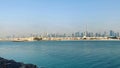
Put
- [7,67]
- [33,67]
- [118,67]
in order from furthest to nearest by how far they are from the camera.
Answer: [118,67] → [33,67] → [7,67]

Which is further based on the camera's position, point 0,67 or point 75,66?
point 75,66

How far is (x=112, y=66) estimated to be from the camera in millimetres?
42219

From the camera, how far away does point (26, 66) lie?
104ft

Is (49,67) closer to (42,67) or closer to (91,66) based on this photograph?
(42,67)

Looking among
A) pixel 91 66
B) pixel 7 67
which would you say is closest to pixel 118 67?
pixel 91 66

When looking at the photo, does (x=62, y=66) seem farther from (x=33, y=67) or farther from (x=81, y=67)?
(x=33, y=67)

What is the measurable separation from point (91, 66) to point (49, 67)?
7.06 meters

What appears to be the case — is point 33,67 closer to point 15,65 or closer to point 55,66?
point 15,65

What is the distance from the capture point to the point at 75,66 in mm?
42844

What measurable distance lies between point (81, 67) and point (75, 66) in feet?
4.79

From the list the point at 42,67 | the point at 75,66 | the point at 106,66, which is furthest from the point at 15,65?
the point at 106,66

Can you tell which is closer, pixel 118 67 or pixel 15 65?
pixel 15 65

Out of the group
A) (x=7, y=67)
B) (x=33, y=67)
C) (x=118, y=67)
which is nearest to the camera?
(x=7, y=67)

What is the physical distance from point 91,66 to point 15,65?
14.9m
